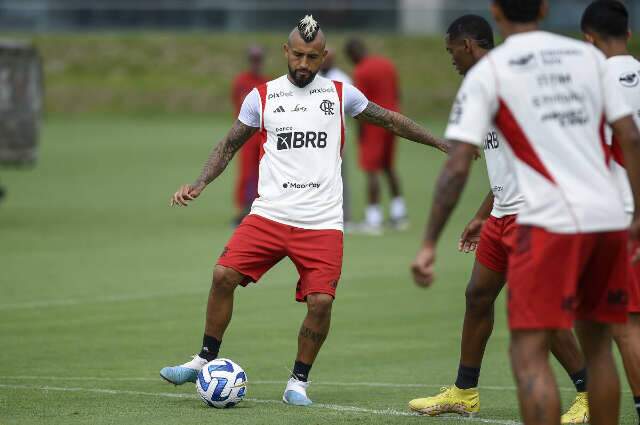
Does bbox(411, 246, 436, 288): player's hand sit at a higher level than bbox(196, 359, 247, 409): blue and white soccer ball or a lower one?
higher

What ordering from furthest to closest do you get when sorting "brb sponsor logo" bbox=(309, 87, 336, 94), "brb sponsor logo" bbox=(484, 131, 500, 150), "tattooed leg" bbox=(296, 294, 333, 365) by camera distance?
1. "brb sponsor logo" bbox=(309, 87, 336, 94)
2. "tattooed leg" bbox=(296, 294, 333, 365)
3. "brb sponsor logo" bbox=(484, 131, 500, 150)

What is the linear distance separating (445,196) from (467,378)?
2.52 meters

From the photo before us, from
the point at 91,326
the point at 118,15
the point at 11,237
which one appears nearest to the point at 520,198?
the point at 91,326

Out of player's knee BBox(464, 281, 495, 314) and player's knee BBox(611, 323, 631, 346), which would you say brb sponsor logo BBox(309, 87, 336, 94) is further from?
player's knee BBox(611, 323, 631, 346)

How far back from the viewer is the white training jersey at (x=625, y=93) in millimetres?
7469

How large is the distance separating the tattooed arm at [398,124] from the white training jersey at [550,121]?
8.80 ft

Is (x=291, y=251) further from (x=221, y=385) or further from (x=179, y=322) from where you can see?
(x=179, y=322)

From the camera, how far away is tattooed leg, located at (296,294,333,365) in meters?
8.83

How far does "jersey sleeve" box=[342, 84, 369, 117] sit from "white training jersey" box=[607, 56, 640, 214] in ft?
6.55

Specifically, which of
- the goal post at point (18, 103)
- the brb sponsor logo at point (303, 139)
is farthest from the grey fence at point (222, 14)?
the brb sponsor logo at point (303, 139)

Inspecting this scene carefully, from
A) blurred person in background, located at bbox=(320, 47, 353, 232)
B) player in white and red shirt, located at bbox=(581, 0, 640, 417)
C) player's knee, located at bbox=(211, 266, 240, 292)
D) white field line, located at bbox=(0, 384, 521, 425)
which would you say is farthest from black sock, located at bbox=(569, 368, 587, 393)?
blurred person in background, located at bbox=(320, 47, 353, 232)

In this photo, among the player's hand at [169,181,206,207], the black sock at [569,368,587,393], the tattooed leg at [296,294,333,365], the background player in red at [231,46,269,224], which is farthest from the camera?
the background player in red at [231,46,269,224]

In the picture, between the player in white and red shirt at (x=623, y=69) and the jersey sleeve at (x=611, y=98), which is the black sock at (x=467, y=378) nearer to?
the player in white and red shirt at (x=623, y=69)

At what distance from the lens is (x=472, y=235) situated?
328 inches
